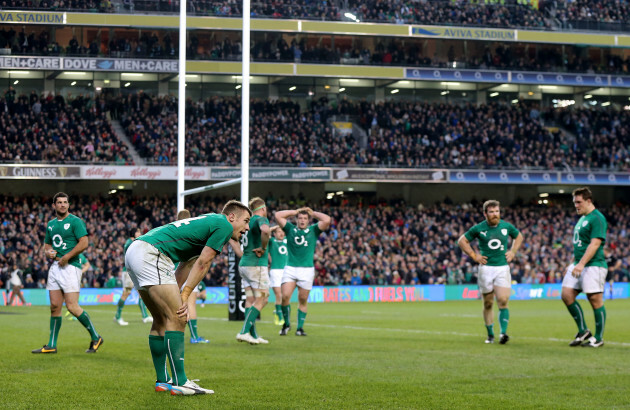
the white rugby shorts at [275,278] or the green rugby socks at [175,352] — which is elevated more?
the green rugby socks at [175,352]

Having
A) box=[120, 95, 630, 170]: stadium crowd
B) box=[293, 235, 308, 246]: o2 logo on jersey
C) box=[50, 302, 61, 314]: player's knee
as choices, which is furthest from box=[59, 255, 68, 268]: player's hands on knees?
box=[120, 95, 630, 170]: stadium crowd

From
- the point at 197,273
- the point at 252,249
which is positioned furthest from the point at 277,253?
the point at 197,273

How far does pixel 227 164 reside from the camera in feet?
150

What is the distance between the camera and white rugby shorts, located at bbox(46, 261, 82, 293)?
12.3 m

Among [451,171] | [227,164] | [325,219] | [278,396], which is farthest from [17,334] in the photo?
[451,171]

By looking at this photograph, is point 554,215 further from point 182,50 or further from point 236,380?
point 236,380

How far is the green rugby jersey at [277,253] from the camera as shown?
21016mm

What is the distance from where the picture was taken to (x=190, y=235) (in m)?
8.17

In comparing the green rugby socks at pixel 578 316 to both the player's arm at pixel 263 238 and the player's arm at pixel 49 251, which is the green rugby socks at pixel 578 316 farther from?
the player's arm at pixel 49 251

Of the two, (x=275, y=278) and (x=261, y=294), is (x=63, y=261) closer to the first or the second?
(x=261, y=294)

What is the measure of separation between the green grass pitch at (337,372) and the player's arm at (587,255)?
1.22 m

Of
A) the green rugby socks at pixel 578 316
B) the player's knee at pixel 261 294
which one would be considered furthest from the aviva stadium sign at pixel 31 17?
the green rugby socks at pixel 578 316

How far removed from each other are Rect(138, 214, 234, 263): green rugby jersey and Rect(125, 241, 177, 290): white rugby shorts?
68mm

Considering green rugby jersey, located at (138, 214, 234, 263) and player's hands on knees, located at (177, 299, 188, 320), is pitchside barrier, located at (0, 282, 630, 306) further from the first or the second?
player's hands on knees, located at (177, 299, 188, 320)
